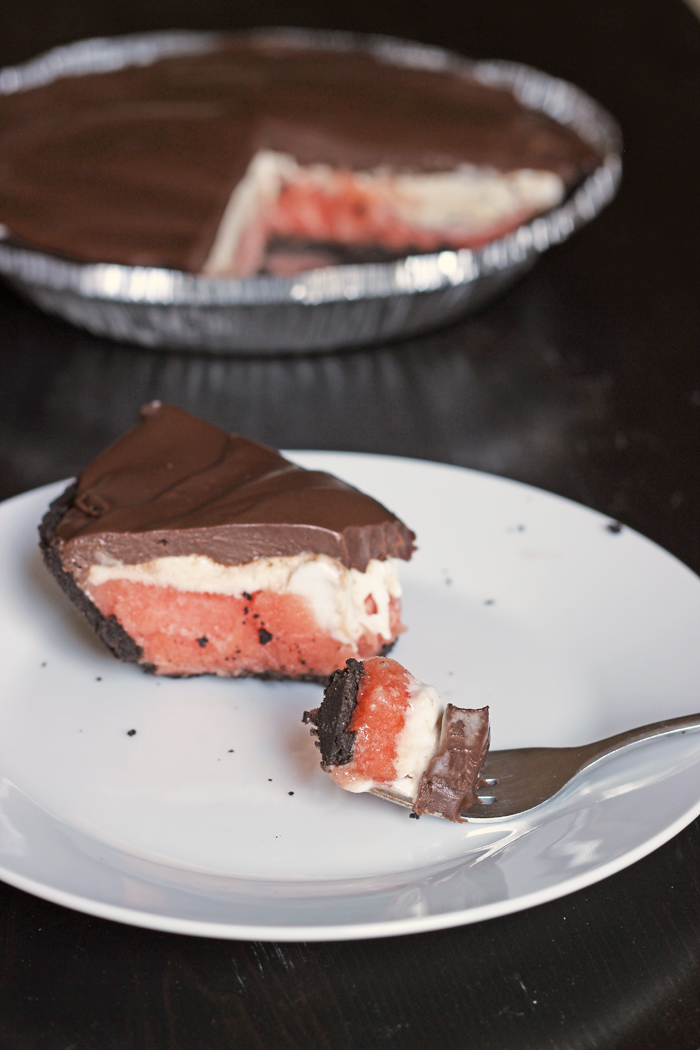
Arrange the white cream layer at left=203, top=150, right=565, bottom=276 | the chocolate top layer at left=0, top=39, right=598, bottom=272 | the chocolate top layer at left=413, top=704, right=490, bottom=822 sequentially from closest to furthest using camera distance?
the chocolate top layer at left=413, top=704, right=490, bottom=822, the chocolate top layer at left=0, top=39, right=598, bottom=272, the white cream layer at left=203, top=150, right=565, bottom=276

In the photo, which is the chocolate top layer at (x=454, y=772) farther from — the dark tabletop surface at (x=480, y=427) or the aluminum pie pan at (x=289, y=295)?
the aluminum pie pan at (x=289, y=295)

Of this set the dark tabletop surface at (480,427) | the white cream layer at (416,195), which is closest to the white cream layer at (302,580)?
the dark tabletop surface at (480,427)

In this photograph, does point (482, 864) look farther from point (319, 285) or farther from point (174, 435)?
point (319, 285)

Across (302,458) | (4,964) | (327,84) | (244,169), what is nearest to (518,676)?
(302,458)

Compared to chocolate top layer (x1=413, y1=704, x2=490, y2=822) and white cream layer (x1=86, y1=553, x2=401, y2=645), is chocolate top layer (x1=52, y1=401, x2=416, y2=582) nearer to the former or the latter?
white cream layer (x1=86, y1=553, x2=401, y2=645)

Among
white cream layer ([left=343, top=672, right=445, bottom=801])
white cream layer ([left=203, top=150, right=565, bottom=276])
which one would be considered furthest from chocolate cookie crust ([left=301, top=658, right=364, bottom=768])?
white cream layer ([left=203, top=150, right=565, bottom=276])
